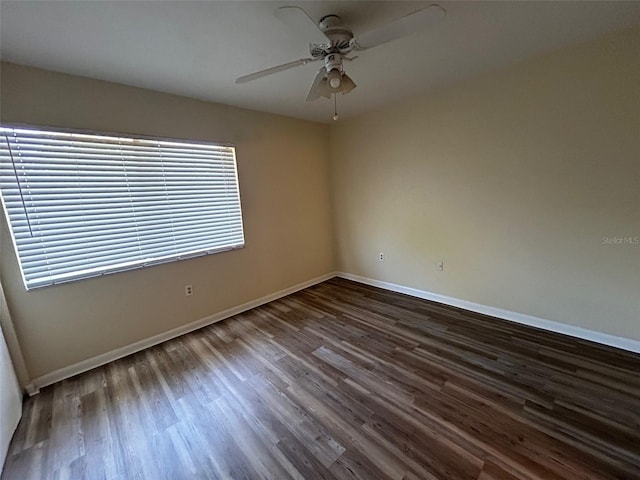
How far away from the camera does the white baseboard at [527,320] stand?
226 cm

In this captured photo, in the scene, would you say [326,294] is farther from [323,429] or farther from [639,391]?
[639,391]

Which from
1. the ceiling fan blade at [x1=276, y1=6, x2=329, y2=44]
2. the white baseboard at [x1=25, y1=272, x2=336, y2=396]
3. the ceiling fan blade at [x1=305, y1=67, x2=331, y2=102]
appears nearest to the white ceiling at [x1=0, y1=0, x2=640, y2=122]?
the ceiling fan blade at [x1=276, y1=6, x2=329, y2=44]

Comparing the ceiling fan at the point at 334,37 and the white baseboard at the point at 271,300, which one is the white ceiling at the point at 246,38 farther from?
the white baseboard at the point at 271,300

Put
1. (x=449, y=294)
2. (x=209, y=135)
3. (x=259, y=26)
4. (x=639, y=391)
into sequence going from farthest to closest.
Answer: (x=449, y=294)
(x=209, y=135)
(x=639, y=391)
(x=259, y=26)

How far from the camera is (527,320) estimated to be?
2.71 m

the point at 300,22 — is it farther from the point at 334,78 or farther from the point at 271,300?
the point at 271,300

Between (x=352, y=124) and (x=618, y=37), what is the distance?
8.34 ft

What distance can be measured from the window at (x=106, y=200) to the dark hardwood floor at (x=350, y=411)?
989 mm

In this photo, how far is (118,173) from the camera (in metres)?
2.39

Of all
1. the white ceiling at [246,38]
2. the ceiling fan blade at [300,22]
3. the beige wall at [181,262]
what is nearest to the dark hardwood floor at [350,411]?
the beige wall at [181,262]

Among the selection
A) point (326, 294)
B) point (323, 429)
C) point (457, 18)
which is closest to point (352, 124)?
point (457, 18)

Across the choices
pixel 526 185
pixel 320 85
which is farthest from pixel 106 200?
pixel 526 185

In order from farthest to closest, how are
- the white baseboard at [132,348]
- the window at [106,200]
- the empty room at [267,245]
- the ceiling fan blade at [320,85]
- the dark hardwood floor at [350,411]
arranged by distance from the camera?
the white baseboard at [132,348] → the window at [106,200] → the ceiling fan blade at [320,85] → the empty room at [267,245] → the dark hardwood floor at [350,411]

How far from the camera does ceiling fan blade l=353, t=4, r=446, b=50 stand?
1.22m
